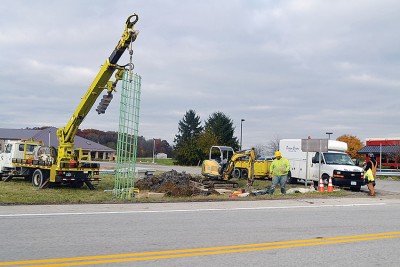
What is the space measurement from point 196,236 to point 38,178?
15639 mm

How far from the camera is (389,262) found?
7.20 meters

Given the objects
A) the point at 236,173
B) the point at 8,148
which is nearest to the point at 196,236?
the point at 8,148

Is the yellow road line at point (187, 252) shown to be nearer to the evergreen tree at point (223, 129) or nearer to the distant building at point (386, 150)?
the distant building at point (386, 150)

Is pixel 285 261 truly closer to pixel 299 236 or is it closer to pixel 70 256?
pixel 299 236

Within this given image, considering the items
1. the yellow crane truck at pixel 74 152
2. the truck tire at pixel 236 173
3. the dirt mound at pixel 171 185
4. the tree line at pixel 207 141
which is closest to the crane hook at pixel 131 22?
the yellow crane truck at pixel 74 152

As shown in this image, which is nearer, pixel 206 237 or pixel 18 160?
pixel 206 237

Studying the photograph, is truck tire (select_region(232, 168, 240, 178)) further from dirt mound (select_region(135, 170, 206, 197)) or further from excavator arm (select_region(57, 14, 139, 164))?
excavator arm (select_region(57, 14, 139, 164))

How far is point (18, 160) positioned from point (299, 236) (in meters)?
19.3

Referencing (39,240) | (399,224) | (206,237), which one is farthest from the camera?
(399,224)

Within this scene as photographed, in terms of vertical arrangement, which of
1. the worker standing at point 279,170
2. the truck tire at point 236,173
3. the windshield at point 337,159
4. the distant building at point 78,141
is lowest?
the truck tire at point 236,173

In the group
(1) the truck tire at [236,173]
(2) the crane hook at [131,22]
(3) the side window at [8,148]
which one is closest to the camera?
(2) the crane hook at [131,22]

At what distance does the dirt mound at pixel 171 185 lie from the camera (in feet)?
62.1

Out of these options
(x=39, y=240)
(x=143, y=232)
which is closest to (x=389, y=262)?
(x=143, y=232)

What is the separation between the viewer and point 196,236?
9.12 meters
